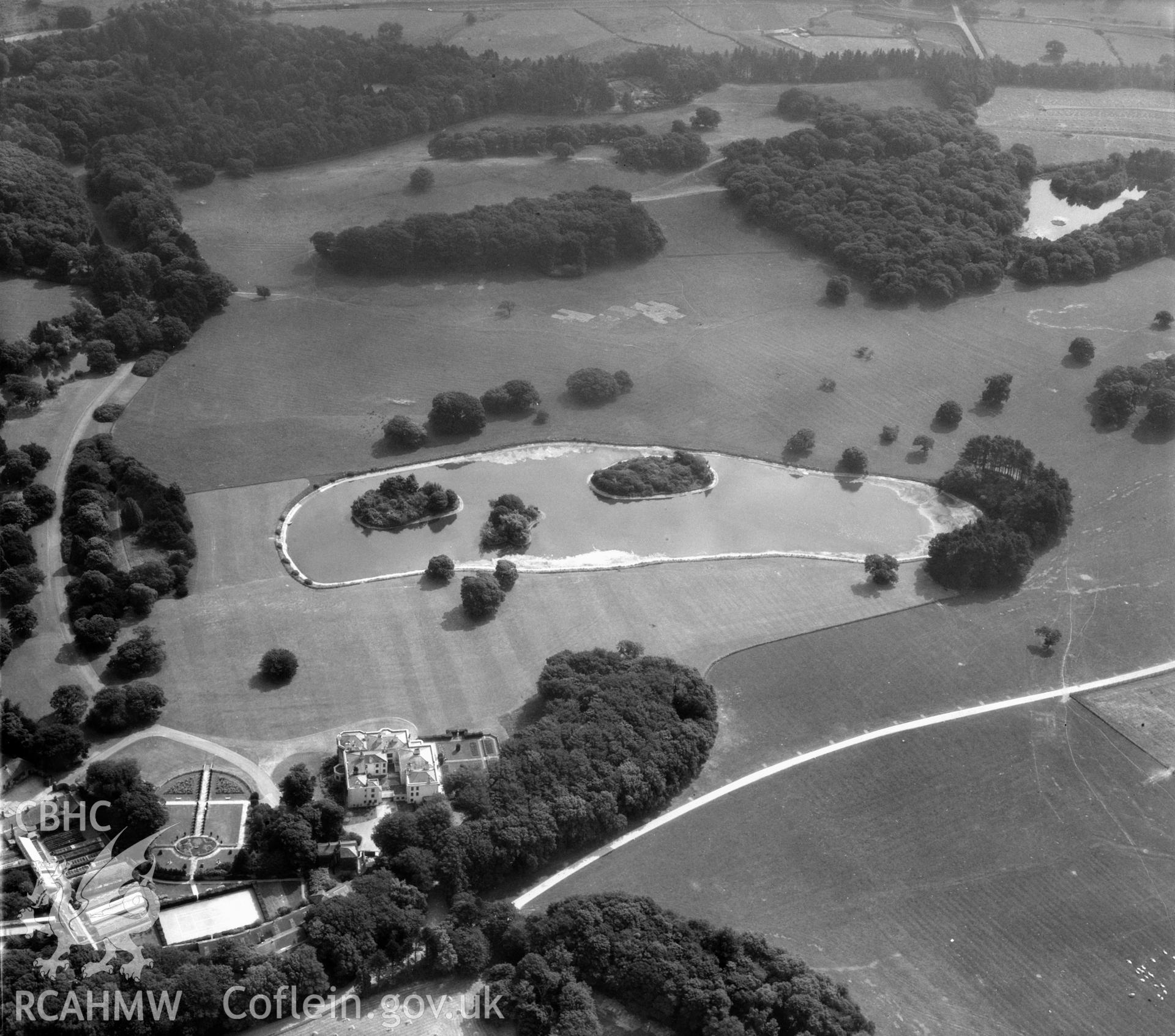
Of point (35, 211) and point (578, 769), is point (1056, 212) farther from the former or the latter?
point (35, 211)

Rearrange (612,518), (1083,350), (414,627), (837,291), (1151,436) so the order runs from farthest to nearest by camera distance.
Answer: (837,291) < (1083,350) < (1151,436) < (612,518) < (414,627)

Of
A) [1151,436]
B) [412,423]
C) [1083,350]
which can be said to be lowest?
[412,423]

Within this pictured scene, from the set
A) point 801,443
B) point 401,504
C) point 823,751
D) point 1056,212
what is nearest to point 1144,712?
point 823,751

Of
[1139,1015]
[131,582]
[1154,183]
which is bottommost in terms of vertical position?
[1139,1015]

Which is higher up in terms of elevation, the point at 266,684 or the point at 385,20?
the point at 385,20

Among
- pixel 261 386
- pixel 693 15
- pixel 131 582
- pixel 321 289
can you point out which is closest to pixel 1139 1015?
pixel 131 582

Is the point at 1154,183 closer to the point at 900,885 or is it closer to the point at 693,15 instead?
the point at 693,15

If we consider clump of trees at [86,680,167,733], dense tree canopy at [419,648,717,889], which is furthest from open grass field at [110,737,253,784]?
dense tree canopy at [419,648,717,889]
